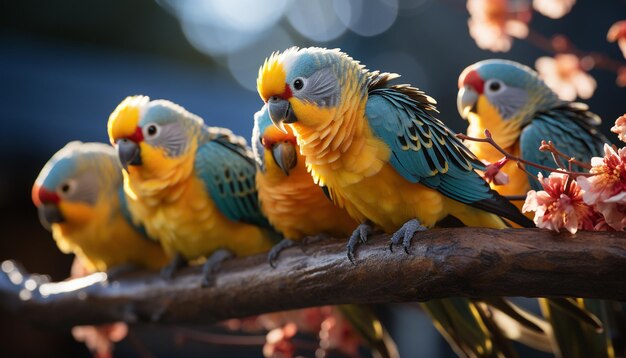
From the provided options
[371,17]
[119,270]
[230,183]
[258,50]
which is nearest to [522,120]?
[230,183]

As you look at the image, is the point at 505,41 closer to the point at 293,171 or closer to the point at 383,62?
the point at 293,171

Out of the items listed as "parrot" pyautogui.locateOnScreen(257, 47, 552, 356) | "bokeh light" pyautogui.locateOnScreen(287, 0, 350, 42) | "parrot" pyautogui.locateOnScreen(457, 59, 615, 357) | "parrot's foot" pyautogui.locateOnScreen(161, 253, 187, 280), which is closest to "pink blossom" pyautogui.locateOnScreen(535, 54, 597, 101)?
"parrot" pyautogui.locateOnScreen(457, 59, 615, 357)

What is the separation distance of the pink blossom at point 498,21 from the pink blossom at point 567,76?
8 cm

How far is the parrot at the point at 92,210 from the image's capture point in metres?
1.56

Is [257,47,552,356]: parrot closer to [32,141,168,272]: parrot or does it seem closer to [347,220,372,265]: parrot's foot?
[347,220,372,265]: parrot's foot

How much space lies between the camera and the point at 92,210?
1.60 metres

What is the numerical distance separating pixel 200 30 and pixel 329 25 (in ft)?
6.63

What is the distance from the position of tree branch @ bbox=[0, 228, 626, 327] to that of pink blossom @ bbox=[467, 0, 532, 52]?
434 millimetres

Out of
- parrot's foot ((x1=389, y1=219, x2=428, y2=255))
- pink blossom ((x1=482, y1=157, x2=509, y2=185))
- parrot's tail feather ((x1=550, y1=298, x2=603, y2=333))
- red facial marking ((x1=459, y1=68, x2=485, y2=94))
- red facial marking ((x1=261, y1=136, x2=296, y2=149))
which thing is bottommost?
parrot's tail feather ((x1=550, y1=298, x2=603, y2=333))

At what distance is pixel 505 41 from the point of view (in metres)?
1.21

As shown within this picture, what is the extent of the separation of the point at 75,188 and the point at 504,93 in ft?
3.30

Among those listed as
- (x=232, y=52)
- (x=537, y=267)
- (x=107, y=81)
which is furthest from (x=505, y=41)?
(x=232, y=52)

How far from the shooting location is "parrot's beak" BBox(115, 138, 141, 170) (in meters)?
1.29

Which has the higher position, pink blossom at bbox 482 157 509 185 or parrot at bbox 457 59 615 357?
parrot at bbox 457 59 615 357
